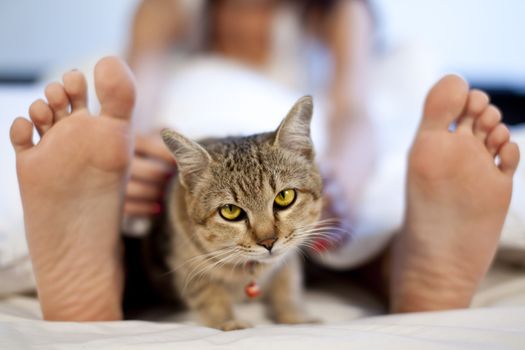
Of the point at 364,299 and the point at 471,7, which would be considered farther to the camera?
the point at 471,7

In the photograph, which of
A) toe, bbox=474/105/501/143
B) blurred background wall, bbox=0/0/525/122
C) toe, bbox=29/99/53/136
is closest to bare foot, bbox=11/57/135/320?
toe, bbox=29/99/53/136

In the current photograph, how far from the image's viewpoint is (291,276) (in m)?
1.25

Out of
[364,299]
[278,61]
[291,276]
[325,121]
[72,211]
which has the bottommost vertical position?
[364,299]

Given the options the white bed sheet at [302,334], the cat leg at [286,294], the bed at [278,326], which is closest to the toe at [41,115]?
the bed at [278,326]

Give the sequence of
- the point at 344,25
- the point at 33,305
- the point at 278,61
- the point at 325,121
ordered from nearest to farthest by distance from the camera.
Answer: the point at 33,305
the point at 325,121
the point at 344,25
the point at 278,61

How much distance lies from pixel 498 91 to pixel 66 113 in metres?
2.14

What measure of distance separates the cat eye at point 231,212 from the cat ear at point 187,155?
0.11 m

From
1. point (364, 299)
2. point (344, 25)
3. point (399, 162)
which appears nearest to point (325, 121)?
point (399, 162)

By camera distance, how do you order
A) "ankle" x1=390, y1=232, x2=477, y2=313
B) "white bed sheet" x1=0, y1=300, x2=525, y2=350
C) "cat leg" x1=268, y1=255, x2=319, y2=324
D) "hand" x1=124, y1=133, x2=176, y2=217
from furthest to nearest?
"hand" x1=124, y1=133, x2=176, y2=217, "cat leg" x1=268, y1=255, x2=319, y2=324, "ankle" x1=390, y1=232, x2=477, y2=313, "white bed sheet" x1=0, y1=300, x2=525, y2=350

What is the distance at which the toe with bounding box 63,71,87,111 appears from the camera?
3.25 feet

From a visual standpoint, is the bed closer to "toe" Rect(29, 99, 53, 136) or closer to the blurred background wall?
"toe" Rect(29, 99, 53, 136)

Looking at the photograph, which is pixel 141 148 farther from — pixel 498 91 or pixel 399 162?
pixel 498 91

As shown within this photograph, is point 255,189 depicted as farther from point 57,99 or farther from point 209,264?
point 57,99

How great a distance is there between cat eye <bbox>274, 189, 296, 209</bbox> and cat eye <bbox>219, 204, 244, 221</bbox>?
0.08 metres
